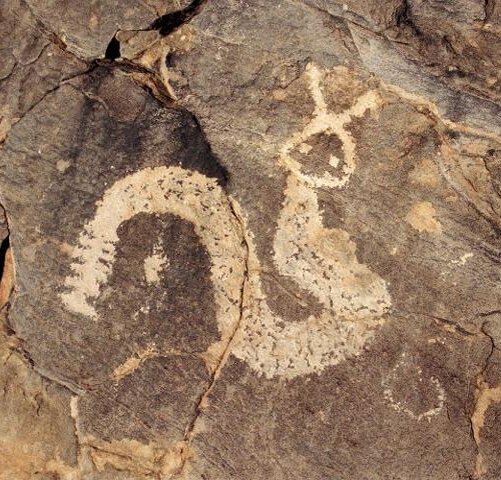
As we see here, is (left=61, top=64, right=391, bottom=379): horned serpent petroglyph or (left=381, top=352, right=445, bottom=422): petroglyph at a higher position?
(left=61, top=64, right=391, bottom=379): horned serpent petroglyph

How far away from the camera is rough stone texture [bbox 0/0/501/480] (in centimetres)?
216

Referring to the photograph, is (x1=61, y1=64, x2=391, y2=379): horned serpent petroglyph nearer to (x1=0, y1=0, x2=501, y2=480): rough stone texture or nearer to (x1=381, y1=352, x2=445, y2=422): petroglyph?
(x1=0, y1=0, x2=501, y2=480): rough stone texture

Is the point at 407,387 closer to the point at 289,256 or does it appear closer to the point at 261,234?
the point at 289,256

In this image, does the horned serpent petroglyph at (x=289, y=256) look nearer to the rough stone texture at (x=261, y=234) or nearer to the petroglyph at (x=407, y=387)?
the rough stone texture at (x=261, y=234)

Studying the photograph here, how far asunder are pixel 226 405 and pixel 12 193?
1070 mm

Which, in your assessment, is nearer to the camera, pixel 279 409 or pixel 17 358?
pixel 279 409

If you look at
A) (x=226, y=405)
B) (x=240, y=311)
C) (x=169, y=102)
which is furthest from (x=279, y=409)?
(x=169, y=102)

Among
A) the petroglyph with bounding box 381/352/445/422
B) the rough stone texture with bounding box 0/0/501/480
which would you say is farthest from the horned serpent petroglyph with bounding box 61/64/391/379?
the petroglyph with bounding box 381/352/445/422

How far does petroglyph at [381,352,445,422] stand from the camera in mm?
2150

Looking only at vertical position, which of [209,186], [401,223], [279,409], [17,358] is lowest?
[279,409]

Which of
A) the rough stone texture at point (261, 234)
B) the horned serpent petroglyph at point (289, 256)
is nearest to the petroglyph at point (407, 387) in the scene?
the rough stone texture at point (261, 234)

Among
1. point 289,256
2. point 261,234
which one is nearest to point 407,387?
point 289,256

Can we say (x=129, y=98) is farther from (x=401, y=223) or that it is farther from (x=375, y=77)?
(x=401, y=223)

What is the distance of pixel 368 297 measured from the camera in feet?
7.09
